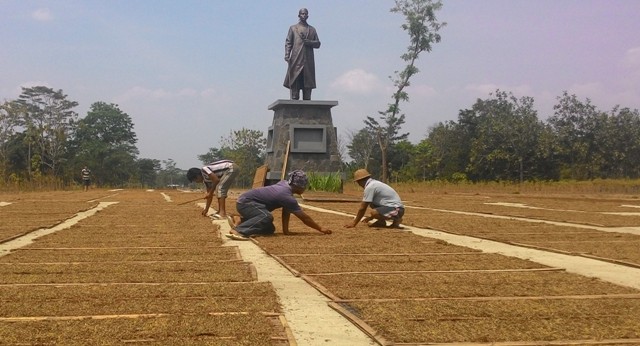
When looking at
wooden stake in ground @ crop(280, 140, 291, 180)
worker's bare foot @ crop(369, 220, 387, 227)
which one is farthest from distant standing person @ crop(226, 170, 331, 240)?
wooden stake in ground @ crop(280, 140, 291, 180)

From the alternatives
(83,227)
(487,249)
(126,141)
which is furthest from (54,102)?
(487,249)

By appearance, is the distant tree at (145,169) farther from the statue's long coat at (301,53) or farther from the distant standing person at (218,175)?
the distant standing person at (218,175)

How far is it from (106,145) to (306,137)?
3651 cm

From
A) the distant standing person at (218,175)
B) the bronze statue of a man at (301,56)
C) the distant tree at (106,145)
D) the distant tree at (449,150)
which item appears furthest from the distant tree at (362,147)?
the distant standing person at (218,175)

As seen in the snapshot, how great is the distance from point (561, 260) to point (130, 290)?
4.03 m

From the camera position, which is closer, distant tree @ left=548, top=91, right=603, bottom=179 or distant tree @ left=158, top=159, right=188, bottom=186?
distant tree @ left=548, top=91, right=603, bottom=179

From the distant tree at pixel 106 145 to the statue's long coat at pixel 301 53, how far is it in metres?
32.8

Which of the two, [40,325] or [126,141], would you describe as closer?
[40,325]

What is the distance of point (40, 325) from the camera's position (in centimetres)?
342

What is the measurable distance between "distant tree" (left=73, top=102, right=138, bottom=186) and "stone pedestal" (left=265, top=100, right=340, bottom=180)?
33.0m

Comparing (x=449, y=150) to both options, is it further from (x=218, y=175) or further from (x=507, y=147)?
(x=218, y=175)

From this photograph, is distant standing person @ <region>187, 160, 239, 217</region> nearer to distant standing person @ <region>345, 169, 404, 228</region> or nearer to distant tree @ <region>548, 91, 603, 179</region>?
distant standing person @ <region>345, 169, 404, 228</region>

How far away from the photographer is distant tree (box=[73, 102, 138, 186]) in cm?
5284

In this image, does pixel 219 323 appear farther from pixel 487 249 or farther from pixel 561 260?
pixel 487 249
